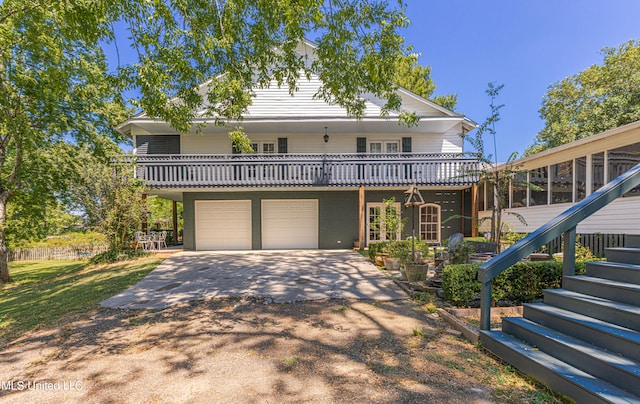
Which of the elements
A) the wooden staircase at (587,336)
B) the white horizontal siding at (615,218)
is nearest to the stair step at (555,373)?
the wooden staircase at (587,336)

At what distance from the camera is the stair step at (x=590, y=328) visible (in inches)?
91.2

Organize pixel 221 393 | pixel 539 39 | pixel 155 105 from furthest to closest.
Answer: pixel 539 39, pixel 155 105, pixel 221 393

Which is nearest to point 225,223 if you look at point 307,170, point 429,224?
point 307,170

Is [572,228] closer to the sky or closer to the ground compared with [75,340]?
closer to the sky

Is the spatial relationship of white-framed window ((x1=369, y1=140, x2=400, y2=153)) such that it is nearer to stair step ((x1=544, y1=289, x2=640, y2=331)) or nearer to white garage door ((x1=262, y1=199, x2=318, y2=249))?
white garage door ((x1=262, y1=199, x2=318, y2=249))

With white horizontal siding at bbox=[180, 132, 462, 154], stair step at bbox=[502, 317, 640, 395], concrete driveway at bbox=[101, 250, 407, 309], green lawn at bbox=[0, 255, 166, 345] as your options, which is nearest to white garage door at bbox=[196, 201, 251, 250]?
concrete driveway at bbox=[101, 250, 407, 309]

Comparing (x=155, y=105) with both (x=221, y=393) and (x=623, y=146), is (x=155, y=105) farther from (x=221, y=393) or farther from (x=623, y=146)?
(x=623, y=146)

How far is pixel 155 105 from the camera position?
518 cm

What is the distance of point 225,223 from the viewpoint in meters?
12.9

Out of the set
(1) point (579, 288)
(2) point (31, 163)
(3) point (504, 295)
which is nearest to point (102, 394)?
(1) point (579, 288)

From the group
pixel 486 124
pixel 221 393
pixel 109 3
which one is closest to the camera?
pixel 221 393

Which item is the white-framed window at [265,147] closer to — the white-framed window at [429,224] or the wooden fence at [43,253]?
the white-framed window at [429,224]

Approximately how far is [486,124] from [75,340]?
31.0 feet

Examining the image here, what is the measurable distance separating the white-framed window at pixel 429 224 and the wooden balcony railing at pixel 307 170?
68.2 inches
